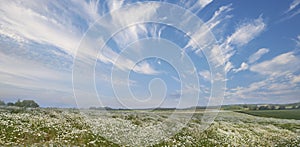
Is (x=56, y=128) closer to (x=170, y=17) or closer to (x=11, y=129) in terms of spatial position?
(x=11, y=129)

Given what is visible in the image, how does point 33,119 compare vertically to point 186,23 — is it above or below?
below

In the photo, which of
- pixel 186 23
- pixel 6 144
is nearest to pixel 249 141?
pixel 186 23

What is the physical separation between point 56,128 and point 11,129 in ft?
11.1

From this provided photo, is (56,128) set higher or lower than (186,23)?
lower

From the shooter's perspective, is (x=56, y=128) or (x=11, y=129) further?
(x=56, y=128)

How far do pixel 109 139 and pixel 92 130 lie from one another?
2.98 m

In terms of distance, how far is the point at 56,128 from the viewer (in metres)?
20.6

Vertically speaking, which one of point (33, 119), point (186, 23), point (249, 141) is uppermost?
point (186, 23)

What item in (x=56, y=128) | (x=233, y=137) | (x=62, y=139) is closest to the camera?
(x=62, y=139)

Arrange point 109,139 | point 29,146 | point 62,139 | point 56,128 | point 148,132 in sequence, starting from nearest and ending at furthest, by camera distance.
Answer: point 29,146 → point 62,139 → point 109,139 → point 56,128 → point 148,132

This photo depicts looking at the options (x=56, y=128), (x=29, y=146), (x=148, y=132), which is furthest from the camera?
(x=148, y=132)

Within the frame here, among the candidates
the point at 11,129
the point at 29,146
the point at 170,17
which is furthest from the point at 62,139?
the point at 170,17

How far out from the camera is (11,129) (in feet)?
60.7

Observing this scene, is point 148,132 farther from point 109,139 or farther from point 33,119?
point 33,119
